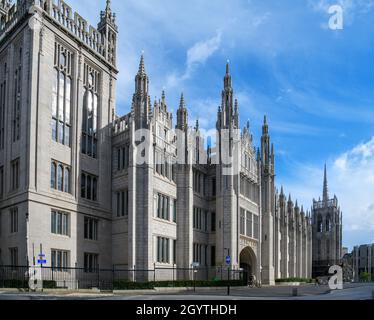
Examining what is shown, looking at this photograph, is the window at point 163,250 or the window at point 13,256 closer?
the window at point 13,256

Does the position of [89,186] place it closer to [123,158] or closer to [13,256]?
[123,158]

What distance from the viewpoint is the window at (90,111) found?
149 ft

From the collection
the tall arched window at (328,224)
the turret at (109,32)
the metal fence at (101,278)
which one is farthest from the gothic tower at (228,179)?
the tall arched window at (328,224)

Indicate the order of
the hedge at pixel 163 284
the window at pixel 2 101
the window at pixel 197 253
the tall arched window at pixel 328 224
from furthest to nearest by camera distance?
1. the tall arched window at pixel 328 224
2. the window at pixel 197 253
3. the window at pixel 2 101
4. the hedge at pixel 163 284

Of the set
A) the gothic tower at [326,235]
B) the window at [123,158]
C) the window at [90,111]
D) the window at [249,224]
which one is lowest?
the gothic tower at [326,235]

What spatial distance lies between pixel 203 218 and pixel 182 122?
11.2 meters

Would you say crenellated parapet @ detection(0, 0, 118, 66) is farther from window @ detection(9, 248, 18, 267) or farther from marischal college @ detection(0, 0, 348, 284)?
window @ detection(9, 248, 18, 267)

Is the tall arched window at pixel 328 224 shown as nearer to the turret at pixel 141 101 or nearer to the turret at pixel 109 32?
the turret at pixel 109 32

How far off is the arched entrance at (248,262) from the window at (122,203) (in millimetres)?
20820

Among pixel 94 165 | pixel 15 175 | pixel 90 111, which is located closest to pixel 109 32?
pixel 90 111

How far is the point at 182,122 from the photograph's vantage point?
168 feet

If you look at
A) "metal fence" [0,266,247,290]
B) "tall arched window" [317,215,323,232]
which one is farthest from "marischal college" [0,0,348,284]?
"tall arched window" [317,215,323,232]

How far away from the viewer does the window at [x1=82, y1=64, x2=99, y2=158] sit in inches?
1786

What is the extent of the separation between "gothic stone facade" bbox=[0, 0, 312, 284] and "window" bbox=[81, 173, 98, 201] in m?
0.10
